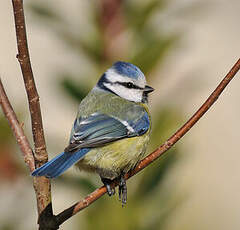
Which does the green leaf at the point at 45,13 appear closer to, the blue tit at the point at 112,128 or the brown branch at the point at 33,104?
the blue tit at the point at 112,128

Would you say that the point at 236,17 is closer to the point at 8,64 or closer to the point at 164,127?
the point at 8,64

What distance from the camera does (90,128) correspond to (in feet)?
6.04

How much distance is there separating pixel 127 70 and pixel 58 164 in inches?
28.1

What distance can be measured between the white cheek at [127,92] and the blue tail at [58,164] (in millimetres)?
496

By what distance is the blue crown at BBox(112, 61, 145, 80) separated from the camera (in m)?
2.12

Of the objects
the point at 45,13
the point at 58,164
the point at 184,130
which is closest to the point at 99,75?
the point at 45,13

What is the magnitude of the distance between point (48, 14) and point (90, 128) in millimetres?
733

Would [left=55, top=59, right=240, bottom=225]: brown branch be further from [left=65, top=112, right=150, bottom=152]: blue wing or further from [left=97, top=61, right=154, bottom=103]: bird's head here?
[left=97, top=61, right=154, bottom=103]: bird's head

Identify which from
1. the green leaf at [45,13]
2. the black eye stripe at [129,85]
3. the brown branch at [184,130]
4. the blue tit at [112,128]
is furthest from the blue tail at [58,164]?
the green leaf at [45,13]

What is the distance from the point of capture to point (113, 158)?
6.04ft

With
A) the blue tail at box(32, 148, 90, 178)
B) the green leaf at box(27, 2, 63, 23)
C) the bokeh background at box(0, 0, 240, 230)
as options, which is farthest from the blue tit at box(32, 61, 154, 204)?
the green leaf at box(27, 2, 63, 23)

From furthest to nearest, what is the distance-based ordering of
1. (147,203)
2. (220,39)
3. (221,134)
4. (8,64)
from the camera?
(220,39) < (8,64) < (221,134) < (147,203)

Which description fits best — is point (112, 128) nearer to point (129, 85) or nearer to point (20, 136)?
point (129, 85)

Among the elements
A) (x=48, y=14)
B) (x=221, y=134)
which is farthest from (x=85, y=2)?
(x=221, y=134)
